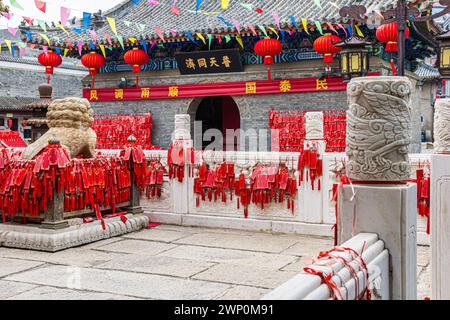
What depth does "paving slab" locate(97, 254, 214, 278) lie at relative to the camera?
5298mm

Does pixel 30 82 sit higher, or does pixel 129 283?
pixel 30 82

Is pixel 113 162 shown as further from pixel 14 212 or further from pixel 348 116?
pixel 348 116

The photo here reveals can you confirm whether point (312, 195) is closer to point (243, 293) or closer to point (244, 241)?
point (244, 241)

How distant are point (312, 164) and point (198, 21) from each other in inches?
407

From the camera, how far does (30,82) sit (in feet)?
96.2

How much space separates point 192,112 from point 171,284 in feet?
38.9

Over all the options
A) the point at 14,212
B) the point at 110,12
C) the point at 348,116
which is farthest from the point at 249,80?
the point at 348,116

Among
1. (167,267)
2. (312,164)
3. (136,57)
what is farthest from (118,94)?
(167,267)

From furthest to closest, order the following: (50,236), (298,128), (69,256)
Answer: (298,128) < (50,236) < (69,256)

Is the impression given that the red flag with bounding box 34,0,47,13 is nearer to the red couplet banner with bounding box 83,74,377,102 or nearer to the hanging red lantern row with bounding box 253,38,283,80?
the hanging red lantern row with bounding box 253,38,283,80

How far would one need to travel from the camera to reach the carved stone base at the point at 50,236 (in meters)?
6.24

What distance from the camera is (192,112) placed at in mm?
16422

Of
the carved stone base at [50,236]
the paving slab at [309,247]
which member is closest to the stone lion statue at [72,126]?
the carved stone base at [50,236]

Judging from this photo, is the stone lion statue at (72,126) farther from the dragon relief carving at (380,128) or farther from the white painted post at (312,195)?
the dragon relief carving at (380,128)
